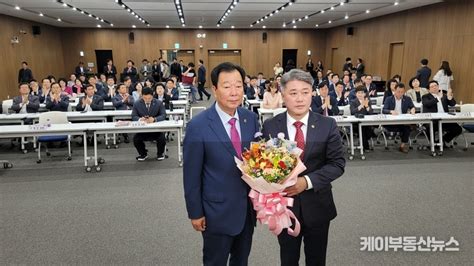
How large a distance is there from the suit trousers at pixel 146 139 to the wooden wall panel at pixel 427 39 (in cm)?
880

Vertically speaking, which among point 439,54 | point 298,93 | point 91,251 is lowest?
point 91,251

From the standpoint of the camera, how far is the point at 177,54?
18969 millimetres

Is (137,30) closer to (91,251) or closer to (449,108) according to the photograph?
(449,108)

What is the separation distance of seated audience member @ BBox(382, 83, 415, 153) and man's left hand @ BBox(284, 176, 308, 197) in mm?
4858

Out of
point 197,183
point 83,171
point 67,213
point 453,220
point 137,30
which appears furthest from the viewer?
point 137,30

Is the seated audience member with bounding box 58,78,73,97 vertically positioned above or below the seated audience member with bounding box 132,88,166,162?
above

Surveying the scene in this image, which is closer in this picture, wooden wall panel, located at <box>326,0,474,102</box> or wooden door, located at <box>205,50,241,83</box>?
wooden wall panel, located at <box>326,0,474,102</box>

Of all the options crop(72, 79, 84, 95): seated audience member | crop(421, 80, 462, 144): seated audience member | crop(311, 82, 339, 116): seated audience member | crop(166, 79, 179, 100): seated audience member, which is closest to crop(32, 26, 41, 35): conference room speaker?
crop(72, 79, 84, 95): seated audience member

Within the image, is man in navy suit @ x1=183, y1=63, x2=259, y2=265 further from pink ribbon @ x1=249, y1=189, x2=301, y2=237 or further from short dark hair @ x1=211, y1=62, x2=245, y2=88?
→ pink ribbon @ x1=249, y1=189, x2=301, y2=237

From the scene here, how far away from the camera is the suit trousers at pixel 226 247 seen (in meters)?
1.83

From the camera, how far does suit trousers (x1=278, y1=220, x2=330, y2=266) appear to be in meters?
1.93

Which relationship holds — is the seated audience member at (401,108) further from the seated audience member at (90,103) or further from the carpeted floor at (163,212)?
the seated audience member at (90,103)

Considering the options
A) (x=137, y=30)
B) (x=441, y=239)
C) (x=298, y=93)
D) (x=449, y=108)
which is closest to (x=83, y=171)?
(x=298, y=93)

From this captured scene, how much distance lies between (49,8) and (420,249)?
12016mm
